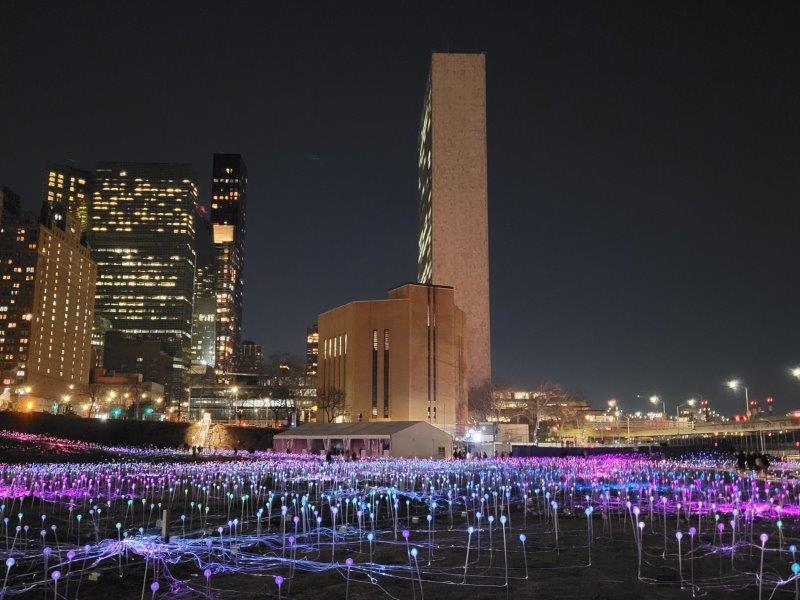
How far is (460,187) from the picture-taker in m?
141

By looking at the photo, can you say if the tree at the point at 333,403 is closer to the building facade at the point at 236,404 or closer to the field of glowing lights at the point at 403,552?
the building facade at the point at 236,404

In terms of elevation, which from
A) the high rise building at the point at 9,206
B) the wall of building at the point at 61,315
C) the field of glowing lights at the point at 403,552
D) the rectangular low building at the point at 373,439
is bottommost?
the field of glowing lights at the point at 403,552

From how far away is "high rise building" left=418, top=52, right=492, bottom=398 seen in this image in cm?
13488

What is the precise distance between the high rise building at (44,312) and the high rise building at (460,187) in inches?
3178

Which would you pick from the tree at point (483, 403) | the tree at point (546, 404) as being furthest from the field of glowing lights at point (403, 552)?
→ the tree at point (483, 403)

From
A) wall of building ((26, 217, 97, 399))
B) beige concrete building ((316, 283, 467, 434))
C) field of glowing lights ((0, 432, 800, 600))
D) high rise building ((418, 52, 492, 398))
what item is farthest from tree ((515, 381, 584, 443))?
wall of building ((26, 217, 97, 399))

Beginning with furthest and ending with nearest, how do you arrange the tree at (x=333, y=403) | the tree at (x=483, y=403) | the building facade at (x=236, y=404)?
1. the building facade at (x=236, y=404)
2. the tree at (x=483, y=403)
3. the tree at (x=333, y=403)

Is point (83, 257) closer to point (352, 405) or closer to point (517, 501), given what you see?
point (352, 405)

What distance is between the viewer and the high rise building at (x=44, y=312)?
152 meters

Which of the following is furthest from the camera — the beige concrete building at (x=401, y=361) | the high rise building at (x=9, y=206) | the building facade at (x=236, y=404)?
the high rise building at (x=9, y=206)

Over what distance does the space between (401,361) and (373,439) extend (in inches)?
1523

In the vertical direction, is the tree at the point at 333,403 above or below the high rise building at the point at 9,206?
below

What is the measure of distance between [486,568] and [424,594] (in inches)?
93.3

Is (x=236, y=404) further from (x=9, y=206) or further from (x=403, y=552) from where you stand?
(x=403, y=552)
